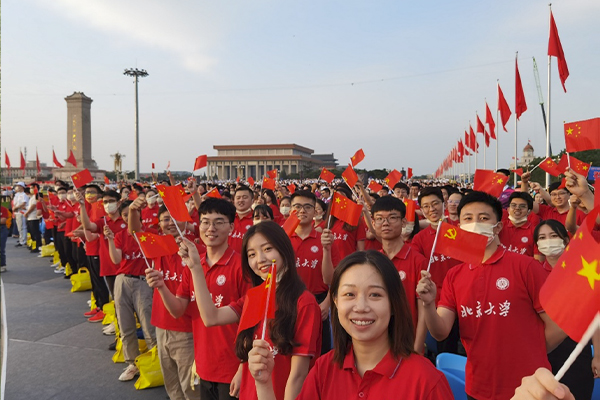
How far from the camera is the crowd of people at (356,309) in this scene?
1436 mm

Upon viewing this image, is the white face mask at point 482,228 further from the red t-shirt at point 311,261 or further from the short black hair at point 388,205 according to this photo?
the red t-shirt at point 311,261

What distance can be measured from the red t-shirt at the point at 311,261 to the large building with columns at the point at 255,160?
2866 inches

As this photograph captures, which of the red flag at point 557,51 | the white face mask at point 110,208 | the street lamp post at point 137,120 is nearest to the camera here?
the white face mask at point 110,208

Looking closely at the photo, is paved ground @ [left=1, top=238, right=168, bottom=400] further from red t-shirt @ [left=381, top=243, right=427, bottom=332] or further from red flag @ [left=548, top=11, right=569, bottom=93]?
red flag @ [left=548, top=11, right=569, bottom=93]

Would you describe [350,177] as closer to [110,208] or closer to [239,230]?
[239,230]

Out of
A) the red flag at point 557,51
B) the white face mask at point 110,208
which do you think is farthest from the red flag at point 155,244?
the red flag at point 557,51

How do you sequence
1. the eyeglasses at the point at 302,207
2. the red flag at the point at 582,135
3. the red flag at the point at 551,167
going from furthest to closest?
the red flag at the point at 551,167, the eyeglasses at the point at 302,207, the red flag at the point at 582,135

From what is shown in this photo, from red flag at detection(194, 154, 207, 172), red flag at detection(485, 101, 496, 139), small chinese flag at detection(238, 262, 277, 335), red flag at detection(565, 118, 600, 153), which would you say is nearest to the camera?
small chinese flag at detection(238, 262, 277, 335)

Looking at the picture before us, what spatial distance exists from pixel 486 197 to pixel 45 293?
7.42 metres

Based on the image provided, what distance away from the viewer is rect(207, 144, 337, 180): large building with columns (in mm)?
77312

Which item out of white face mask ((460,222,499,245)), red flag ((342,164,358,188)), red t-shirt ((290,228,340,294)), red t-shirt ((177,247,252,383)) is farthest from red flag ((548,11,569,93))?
red t-shirt ((177,247,252,383))

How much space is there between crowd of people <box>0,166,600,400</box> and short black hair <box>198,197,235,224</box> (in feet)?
0.04

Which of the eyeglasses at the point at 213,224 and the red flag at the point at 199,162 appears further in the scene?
the red flag at the point at 199,162

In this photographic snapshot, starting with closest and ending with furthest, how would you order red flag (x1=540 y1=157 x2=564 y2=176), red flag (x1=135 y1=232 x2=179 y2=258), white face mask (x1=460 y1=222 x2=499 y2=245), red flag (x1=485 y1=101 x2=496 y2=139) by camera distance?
white face mask (x1=460 y1=222 x2=499 y2=245)
red flag (x1=135 y1=232 x2=179 y2=258)
red flag (x1=540 y1=157 x2=564 y2=176)
red flag (x1=485 y1=101 x2=496 y2=139)
